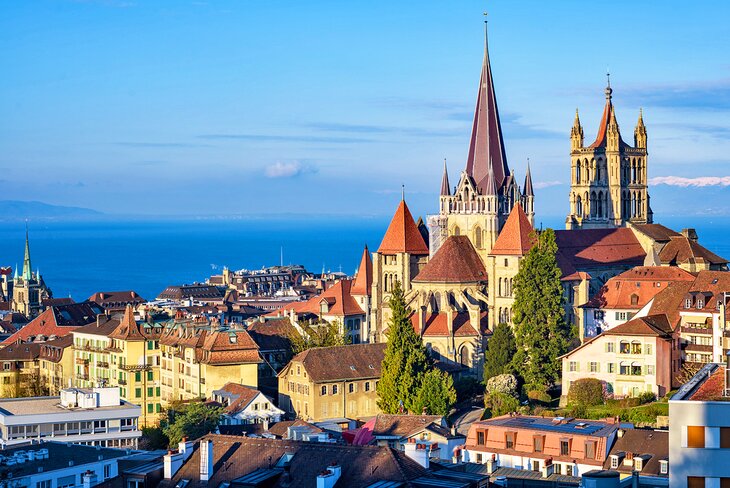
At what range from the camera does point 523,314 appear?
87.2 metres

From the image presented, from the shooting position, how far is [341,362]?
85.3 meters

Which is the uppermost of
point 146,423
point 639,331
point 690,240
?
point 690,240

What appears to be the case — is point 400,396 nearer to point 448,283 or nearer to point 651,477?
point 448,283

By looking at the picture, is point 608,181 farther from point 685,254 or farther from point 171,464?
point 171,464

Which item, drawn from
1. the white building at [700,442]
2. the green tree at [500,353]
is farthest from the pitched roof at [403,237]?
the white building at [700,442]

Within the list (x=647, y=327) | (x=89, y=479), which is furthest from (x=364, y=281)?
(x=89, y=479)

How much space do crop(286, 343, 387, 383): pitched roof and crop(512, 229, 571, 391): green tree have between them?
8.66m

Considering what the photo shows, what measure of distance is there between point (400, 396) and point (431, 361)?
24.6ft

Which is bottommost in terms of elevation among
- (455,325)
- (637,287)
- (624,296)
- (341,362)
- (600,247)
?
(341,362)

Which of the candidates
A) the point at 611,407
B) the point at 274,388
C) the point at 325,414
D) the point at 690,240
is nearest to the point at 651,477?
the point at 611,407

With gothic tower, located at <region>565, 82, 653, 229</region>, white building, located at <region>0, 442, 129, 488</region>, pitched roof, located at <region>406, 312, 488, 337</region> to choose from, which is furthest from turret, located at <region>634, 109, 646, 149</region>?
white building, located at <region>0, 442, 129, 488</region>

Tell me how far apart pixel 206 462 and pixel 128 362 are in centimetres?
5130

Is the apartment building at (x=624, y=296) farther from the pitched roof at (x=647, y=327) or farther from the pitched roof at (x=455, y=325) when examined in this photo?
the pitched roof at (x=647, y=327)

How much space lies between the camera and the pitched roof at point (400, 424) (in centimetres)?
6375
